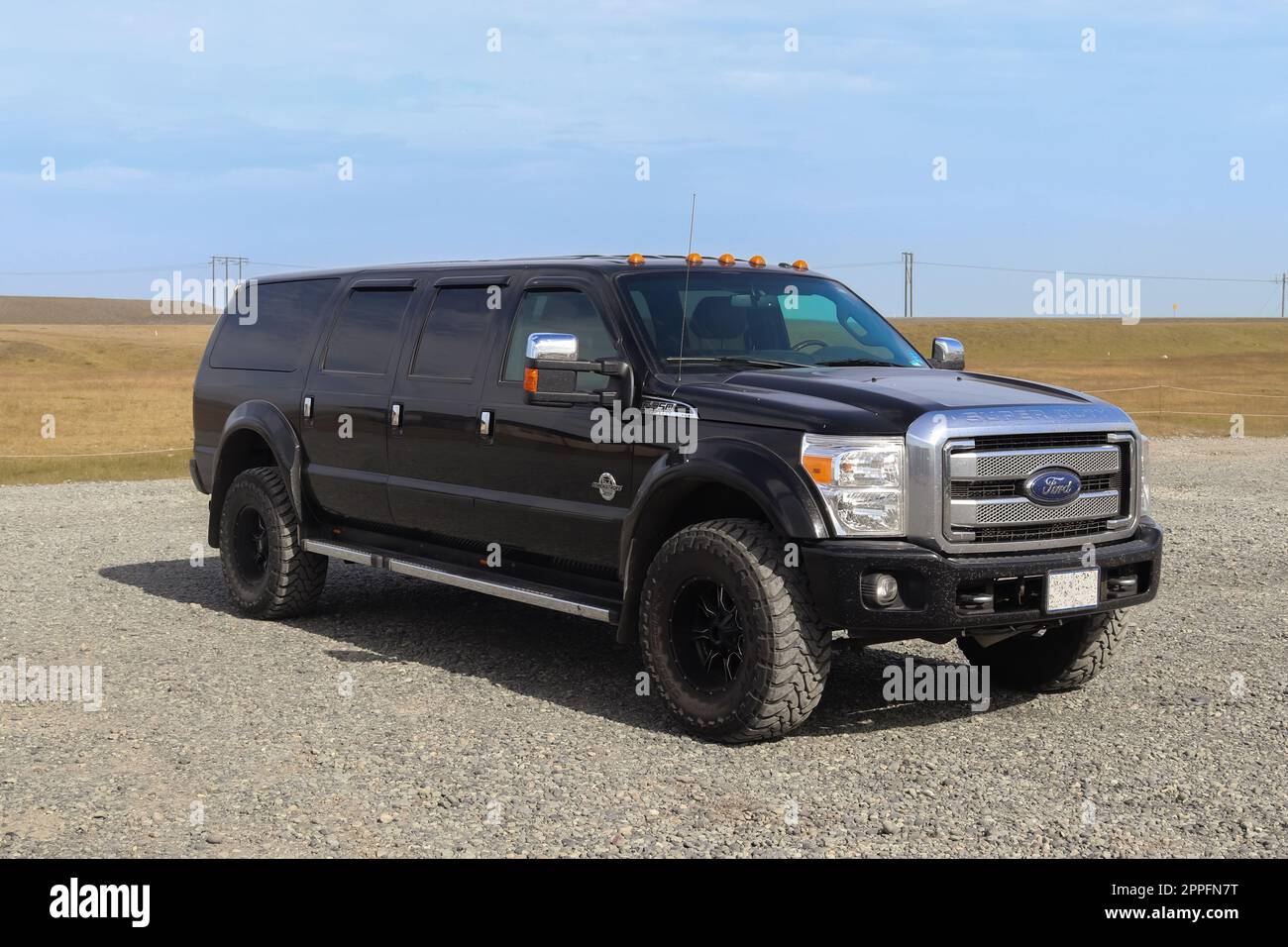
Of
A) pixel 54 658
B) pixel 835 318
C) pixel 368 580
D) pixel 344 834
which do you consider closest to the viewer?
pixel 344 834

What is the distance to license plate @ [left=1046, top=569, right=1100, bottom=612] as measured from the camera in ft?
18.9

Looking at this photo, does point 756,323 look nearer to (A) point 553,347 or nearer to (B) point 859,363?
(B) point 859,363

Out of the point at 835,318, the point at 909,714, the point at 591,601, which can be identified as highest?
A: the point at 835,318

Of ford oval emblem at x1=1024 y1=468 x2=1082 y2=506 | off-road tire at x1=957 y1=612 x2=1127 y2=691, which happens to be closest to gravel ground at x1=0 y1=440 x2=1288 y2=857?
off-road tire at x1=957 y1=612 x2=1127 y2=691

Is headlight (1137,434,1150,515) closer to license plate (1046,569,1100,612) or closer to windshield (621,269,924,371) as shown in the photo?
license plate (1046,569,1100,612)

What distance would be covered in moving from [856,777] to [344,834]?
1981 millimetres

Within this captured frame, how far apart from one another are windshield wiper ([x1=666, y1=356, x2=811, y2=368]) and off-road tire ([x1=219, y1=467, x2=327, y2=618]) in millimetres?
3309

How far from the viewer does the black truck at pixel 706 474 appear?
557 cm

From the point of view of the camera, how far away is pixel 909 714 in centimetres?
657

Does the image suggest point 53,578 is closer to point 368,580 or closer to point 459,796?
point 368,580

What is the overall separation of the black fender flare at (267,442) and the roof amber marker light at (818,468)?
13.3 feet

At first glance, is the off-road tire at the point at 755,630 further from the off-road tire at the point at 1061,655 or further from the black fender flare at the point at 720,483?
the off-road tire at the point at 1061,655

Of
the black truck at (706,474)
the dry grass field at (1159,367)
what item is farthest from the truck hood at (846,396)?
the dry grass field at (1159,367)
